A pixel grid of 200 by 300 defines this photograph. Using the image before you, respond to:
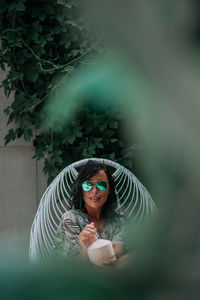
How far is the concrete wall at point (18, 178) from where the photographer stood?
7.85ft

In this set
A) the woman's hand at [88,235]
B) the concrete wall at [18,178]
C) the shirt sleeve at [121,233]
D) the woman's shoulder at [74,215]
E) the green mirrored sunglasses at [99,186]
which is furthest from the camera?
the concrete wall at [18,178]

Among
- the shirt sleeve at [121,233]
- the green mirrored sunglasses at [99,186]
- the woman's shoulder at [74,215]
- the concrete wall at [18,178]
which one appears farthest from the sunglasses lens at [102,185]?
the concrete wall at [18,178]

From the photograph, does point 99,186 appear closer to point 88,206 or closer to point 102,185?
point 102,185

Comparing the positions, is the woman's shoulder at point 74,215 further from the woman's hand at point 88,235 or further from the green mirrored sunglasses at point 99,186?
the woman's hand at point 88,235

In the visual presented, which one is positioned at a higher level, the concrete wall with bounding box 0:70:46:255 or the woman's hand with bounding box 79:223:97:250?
the concrete wall with bounding box 0:70:46:255

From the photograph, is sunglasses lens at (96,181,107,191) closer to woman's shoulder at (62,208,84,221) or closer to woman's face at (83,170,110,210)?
woman's face at (83,170,110,210)

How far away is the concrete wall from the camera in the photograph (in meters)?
2.39

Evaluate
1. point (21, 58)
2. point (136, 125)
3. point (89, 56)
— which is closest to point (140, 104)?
point (136, 125)

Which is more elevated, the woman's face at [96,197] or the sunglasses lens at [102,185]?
the sunglasses lens at [102,185]

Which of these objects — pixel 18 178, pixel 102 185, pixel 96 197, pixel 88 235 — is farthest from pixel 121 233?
pixel 18 178

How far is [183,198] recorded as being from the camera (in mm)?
186

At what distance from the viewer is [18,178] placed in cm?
241

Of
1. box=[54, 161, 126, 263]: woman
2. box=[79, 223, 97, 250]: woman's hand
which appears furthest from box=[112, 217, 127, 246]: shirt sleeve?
box=[54, 161, 126, 263]: woman

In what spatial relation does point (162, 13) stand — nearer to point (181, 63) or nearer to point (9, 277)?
point (181, 63)
